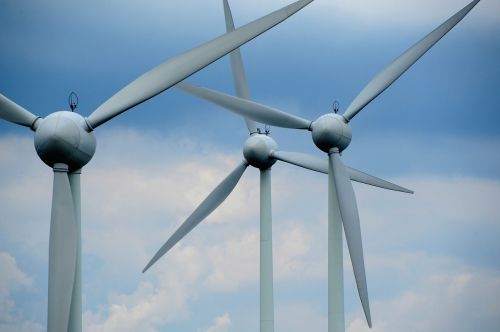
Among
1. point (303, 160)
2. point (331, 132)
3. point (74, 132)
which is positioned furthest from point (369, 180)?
point (74, 132)

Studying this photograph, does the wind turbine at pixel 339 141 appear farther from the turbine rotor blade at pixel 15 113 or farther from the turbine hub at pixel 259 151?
the turbine rotor blade at pixel 15 113

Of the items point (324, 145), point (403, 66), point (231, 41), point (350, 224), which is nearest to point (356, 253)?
point (350, 224)

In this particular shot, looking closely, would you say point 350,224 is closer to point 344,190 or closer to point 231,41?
point 344,190

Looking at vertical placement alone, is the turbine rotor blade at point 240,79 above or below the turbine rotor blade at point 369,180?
above

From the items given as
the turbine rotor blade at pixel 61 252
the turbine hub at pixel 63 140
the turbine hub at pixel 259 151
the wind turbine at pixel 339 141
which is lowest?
the turbine rotor blade at pixel 61 252

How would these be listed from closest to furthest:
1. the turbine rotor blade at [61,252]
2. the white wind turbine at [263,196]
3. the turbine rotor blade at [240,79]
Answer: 1. the turbine rotor blade at [61,252]
2. the white wind turbine at [263,196]
3. the turbine rotor blade at [240,79]

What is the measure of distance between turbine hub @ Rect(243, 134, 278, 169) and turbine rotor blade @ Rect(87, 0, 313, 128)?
1194 cm

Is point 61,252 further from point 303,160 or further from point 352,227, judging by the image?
point 303,160

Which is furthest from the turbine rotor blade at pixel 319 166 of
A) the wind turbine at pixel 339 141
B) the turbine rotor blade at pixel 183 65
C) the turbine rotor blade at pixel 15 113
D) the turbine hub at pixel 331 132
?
the turbine rotor blade at pixel 15 113

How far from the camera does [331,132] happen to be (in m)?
35.6

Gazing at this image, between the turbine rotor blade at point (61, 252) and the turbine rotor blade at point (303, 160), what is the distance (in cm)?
Result: 1234

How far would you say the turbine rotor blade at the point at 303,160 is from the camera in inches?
1532

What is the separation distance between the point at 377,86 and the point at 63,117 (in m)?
11.5

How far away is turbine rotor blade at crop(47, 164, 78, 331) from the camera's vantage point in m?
28.3
